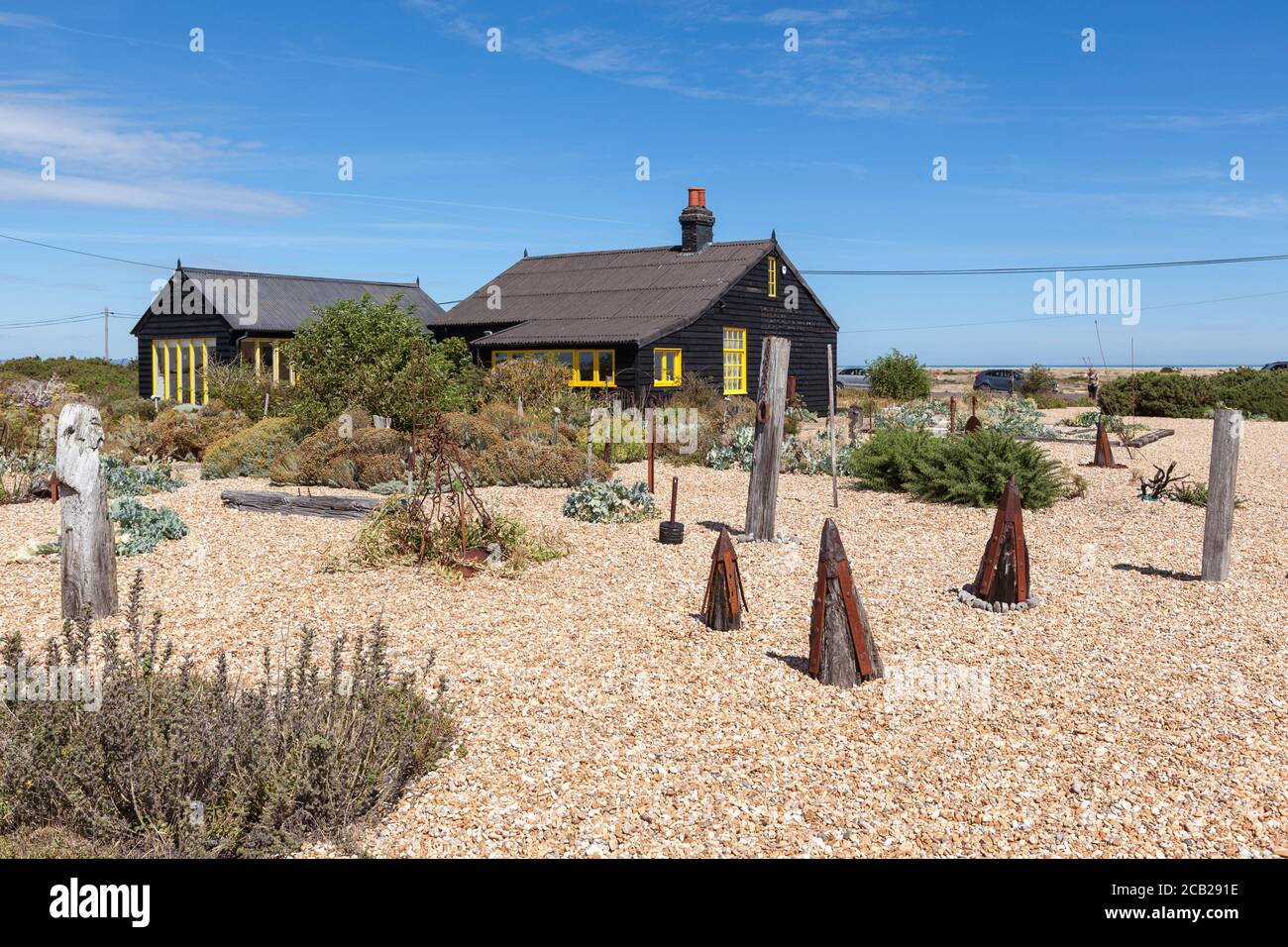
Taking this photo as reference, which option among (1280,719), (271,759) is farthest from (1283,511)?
(271,759)

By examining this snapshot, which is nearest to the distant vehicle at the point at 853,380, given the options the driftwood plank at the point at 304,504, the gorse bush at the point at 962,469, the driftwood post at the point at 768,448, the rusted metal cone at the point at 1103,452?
the rusted metal cone at the point at 1103,452

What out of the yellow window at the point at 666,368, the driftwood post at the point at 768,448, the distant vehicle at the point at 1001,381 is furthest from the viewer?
the distant vehicle at the point at 1001,381

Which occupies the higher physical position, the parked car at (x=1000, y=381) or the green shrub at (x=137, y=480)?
the parked car at (x=1000, y=381)

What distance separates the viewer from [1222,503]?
873 centimetres

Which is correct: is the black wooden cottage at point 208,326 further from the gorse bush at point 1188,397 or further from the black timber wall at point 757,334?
the gorse bush at point 1188,397

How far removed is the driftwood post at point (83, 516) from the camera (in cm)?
684

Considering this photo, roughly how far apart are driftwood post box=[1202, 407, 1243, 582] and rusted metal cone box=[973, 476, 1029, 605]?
2076 mm

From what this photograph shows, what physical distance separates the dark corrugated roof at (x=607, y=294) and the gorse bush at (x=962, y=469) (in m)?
12.1

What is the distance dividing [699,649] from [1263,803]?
3213mm

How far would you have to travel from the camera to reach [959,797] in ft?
15.3

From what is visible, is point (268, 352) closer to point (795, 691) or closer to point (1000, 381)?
point (795, 691)

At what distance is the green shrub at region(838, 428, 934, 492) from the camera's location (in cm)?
1372

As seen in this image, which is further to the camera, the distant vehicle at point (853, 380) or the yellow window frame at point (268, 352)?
the distant vehicle at point (853, 380)

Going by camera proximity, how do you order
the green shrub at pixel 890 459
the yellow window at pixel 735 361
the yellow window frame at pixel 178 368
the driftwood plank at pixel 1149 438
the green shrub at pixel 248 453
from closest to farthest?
the green shrub at pixel 890 459 → the green shrub at pixel 248 453 → the driftwood plank at pixel 1149 438 → the yellow window at pixel 735 361 → the yellow window frame at pixel 178 368
